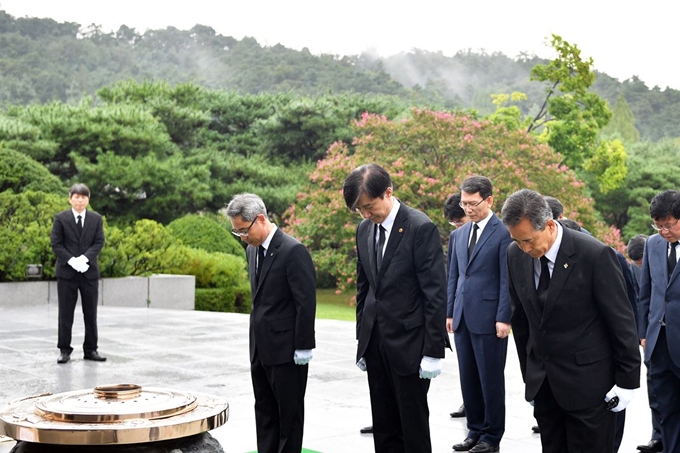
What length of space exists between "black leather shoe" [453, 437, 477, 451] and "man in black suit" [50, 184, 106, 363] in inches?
182

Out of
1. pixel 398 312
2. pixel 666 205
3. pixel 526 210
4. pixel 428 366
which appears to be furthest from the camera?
pixel 666 205

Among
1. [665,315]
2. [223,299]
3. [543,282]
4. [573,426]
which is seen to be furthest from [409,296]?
[223,299]

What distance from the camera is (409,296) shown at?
4398 mm

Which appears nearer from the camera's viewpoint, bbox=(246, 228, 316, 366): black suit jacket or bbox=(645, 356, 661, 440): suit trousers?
bbox=(246, 228, 316, 366): black suit jacket

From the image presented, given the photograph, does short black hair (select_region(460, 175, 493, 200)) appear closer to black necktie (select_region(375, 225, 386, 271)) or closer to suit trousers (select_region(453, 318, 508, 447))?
suit trousers (select_region(453, 318, 508, 447))

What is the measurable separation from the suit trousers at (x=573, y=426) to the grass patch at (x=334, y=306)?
14292mm

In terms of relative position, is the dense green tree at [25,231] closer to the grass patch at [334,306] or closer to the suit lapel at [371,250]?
the grass patch at [334,306]

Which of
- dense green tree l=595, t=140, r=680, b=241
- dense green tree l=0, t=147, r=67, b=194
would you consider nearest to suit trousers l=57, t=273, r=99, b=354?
dense green tree l=0, t=147, r=67, b=194

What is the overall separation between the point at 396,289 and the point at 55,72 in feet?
153

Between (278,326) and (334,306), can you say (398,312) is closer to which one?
(278,326)

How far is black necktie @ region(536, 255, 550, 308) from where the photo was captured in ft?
12.3

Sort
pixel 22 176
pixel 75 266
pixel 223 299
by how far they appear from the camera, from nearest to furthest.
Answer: pixel 75 266 → pixel 223 299 → pixel 22 176

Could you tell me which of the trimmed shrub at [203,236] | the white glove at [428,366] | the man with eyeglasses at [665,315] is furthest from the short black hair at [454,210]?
the trimmed shrub at [203,236]

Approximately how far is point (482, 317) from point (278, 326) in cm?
169
